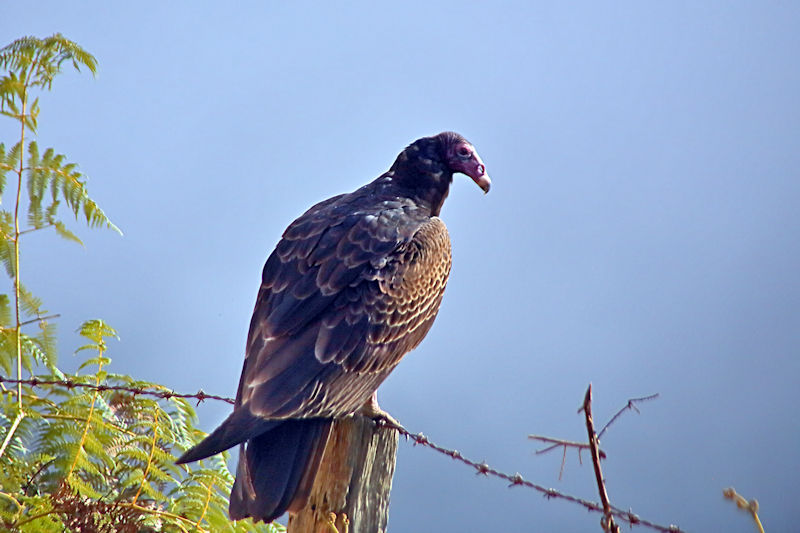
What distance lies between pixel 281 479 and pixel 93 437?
145cm

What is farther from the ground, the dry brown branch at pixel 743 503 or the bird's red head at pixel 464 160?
the bird's red head at pixel 464 160

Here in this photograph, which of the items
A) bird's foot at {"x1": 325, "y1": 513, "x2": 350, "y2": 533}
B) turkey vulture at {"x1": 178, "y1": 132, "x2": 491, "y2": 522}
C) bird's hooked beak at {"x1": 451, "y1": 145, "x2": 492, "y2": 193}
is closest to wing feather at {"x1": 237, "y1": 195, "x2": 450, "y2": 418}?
A: turkey vulture at {"x1": 178, "y1": 132, "x2": 491, "y2": 522}

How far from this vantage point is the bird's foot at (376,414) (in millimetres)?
3184

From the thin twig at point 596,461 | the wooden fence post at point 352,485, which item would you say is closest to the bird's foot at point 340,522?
the wooden fence post at point 352,485

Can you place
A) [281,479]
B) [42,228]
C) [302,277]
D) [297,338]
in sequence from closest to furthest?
[281,479]
[297,338]
[302,277]
[42,228]

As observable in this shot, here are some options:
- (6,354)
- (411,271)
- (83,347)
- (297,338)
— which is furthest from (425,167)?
(6,354)

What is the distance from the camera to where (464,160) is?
460 cm

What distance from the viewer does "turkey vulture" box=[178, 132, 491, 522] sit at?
2988mm

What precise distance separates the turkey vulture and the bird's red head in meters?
Answer: 0.48

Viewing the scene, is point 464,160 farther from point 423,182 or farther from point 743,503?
point 743,503

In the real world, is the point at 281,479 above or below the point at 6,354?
below

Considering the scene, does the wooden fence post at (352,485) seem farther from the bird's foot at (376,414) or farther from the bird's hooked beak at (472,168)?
the bird's hooked beak at (472,168)

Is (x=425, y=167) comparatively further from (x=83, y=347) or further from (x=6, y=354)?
(x=6, y=354)

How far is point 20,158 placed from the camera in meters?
4.35
